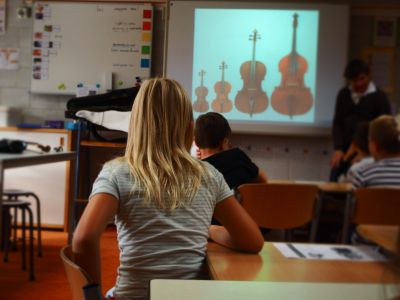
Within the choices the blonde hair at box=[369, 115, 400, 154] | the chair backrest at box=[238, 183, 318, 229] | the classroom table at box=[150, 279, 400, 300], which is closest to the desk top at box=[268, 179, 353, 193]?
the chair backrest at box=[238, 183, 318, 229]

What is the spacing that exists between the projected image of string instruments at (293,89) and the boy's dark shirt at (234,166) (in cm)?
18

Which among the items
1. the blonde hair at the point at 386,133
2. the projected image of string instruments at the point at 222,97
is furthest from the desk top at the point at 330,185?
the projected image of string instruments at the point at 222,97

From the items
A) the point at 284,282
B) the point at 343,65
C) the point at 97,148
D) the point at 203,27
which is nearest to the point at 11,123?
the point at 97,148

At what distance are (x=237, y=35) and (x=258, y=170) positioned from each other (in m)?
0.32

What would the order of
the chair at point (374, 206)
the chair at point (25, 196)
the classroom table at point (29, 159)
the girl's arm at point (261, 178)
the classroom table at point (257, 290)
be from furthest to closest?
the chair at point (374, 206) < the girl's arm at point (261, 178) < the chair at point (25, 196) < the classroom table at point (29, 159) < the classroom table at point (257, 290)

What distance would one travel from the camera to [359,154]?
52.2 inches

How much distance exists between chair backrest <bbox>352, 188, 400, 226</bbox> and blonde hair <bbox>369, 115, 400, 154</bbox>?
144mm

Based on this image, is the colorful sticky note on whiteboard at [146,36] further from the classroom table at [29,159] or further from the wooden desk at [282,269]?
the wooden desk at [282,269]

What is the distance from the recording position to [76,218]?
85 cm

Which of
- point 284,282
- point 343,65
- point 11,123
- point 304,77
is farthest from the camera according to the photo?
point 343,65

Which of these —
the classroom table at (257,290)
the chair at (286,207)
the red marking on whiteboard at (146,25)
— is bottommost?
the chair at (286,207)

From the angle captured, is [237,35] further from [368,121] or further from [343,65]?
[343,65]

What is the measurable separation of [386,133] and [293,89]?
297mm

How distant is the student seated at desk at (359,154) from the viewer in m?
1.32
